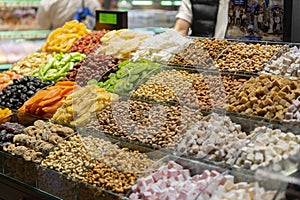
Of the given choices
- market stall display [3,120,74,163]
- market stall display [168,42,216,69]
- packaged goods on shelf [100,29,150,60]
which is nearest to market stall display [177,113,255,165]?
market stall display [168,42,216,69]

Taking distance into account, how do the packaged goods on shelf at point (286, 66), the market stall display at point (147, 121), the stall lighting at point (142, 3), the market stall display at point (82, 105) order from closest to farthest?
the market stall display at point (147, 121) → the packaged goods on shelf at point (286, 66) → the market stall display at point (82, 105) → the stall lighting at point (142, 3)

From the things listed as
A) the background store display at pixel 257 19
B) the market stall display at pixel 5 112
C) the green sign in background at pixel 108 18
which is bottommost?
the market stall display at pixel 5 112

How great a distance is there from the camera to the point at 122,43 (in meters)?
3.28

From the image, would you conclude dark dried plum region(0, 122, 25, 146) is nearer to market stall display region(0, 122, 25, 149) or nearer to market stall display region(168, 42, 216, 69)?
market stall display region(0, 122, 25, 149)

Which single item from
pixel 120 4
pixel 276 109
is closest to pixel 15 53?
pixel 120 4

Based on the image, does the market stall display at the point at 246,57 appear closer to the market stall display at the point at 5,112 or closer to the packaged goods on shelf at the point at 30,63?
the market stall display at the point at 5,112

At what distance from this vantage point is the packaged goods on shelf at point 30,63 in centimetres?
373

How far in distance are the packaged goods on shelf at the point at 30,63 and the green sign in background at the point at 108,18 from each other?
0.51 m

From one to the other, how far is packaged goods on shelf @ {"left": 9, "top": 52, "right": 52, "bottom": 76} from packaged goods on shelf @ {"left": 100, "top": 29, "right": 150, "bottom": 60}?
1.86 feet

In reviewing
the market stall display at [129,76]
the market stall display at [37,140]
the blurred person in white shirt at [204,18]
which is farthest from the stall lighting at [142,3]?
the market stall display at [37,140]

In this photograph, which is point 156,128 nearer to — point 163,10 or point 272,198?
point 272,198

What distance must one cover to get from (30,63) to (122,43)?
0.91m

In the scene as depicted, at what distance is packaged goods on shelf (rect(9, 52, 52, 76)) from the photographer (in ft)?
12.2

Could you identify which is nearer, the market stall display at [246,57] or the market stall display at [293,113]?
the market stall display at [293,113]
